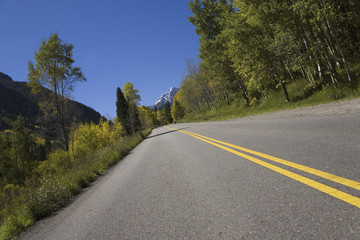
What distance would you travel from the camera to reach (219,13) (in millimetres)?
21922

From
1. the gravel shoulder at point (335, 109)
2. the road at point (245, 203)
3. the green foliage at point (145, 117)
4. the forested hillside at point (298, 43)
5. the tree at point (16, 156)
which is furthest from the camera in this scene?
the green foliage at point (145, 117)

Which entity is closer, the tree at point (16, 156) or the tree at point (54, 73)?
the tree at point (54, 73)

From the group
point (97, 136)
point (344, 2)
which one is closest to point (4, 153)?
point (97, 136)

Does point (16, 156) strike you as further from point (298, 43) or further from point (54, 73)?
point (298, 43)

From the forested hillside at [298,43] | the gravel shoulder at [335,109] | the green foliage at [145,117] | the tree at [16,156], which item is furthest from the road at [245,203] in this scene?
the green foliage at [145,117]

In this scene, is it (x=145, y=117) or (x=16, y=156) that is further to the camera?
(x=145, y=117)

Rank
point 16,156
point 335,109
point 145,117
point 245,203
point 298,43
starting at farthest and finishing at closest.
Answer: point 145,117
point 16,156
point 298,43
point 335,109
point 245,203

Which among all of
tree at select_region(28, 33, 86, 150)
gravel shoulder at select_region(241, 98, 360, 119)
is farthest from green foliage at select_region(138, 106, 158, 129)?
gravel shoulder at select_region(241, 98, 360, 119)

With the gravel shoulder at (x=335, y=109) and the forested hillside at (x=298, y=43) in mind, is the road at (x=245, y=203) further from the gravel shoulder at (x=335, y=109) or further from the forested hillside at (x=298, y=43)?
the forested hillside at (x=298, y=43)

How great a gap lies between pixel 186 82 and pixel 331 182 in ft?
140

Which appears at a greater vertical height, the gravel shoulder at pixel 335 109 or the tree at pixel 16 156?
the tree at pixel 16 156

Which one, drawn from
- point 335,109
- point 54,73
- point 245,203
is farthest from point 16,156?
point 335,109

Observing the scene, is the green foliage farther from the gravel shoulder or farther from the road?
the road

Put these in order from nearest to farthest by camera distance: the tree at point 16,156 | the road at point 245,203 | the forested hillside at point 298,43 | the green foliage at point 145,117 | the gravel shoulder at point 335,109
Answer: the road at point 245,203
the gravel shoulder at point 335,109
the forested hillside at point 298,43
the tree at point 16,156
the green foliage at point 145,117
